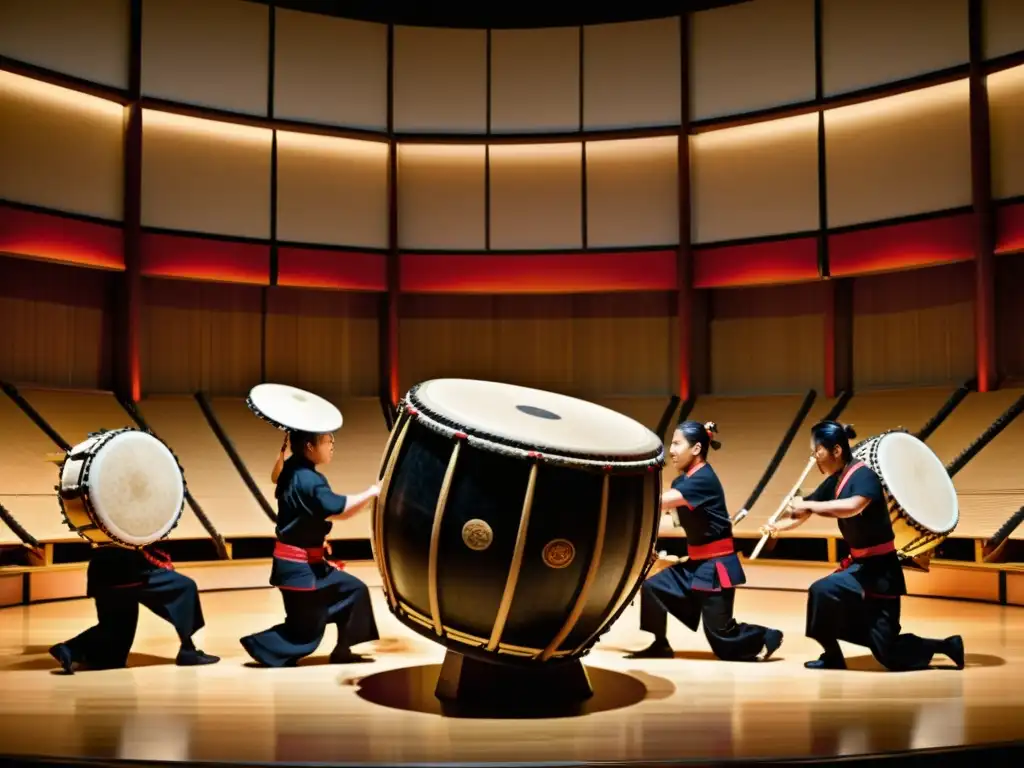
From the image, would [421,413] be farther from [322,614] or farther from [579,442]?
[322,614]

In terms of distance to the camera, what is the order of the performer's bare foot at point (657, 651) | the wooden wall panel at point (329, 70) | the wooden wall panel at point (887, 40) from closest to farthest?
1. the performer's bare foot at point (657, 651)
2. the wooden wall panel at point (887, 40)
3. the wooden wall panel at point (329, 70)

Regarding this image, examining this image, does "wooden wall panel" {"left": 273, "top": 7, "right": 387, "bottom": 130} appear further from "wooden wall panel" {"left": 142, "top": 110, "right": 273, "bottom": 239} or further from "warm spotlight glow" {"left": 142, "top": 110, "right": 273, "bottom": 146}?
"wooden wall panel" {"left": 142, "top": 110, "right": 273, "bottom": 239}

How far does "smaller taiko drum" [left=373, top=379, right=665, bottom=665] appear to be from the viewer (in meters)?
3.26

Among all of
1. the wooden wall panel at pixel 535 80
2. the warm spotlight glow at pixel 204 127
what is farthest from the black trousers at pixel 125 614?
the wooden wall panel at pixel 535 80

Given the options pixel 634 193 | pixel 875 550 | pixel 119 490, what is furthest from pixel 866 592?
pixel 634 193

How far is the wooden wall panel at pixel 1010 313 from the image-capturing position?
8539mm

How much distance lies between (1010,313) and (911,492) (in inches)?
192

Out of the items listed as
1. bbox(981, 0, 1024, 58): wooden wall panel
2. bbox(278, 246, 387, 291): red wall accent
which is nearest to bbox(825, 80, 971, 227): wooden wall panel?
bbox(981, 0, 1024, 58): wooden wall panel

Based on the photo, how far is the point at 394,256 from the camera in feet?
32.0

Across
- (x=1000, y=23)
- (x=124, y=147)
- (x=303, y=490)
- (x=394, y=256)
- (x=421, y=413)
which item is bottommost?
(x=303, y=490)

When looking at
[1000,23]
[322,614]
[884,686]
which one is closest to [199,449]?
[322,614]

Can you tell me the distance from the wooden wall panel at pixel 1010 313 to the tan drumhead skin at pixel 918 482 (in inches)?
173

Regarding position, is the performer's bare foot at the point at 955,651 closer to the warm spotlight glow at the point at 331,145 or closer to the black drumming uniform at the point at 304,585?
the black drumming uniform at the point at 304,585

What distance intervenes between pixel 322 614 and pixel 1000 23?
6.79 metres
